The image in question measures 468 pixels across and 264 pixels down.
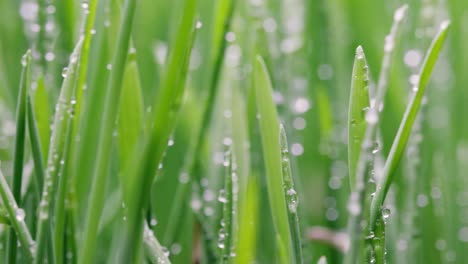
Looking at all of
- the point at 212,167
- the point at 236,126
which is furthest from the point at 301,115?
the point at 236,126

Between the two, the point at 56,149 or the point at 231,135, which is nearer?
the point at 56,149

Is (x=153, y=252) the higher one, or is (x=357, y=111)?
(x=357, y=111)

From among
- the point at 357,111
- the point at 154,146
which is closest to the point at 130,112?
the point at 154,146

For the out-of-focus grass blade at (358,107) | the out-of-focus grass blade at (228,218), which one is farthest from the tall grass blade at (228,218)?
the out-of-focus grass blade at (358,107)

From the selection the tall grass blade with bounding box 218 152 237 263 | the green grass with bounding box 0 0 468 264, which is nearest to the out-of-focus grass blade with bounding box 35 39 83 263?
the green grass with bounding box 0 0 468 264

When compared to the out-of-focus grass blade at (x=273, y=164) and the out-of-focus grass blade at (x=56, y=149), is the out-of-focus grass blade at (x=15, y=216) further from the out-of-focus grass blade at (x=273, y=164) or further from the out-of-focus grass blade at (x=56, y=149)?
the out-of-focus grass blade at (x=273, y=164)

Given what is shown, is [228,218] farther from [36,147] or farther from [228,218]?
[36,147]
